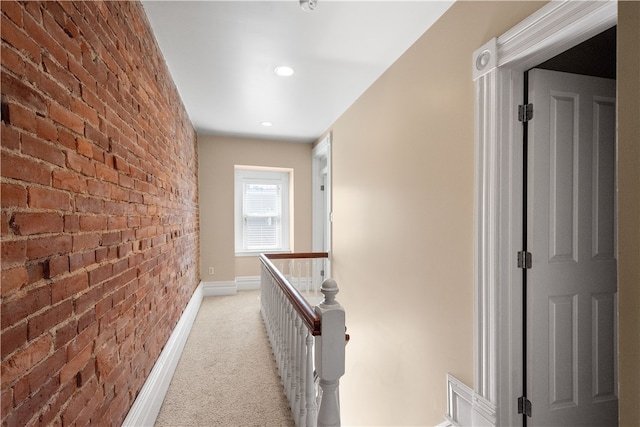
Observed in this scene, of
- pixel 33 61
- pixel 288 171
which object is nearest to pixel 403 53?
pixel 33 61

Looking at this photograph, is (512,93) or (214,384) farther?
(214,384)

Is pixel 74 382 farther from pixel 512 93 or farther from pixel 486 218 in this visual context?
pixel 512 93

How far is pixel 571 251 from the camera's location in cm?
169

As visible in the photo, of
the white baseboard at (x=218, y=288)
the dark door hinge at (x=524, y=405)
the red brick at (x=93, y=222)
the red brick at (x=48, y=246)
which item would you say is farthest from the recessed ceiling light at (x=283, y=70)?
the white baseboard at (x=218, y=288)

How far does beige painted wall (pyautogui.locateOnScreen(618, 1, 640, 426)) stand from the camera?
0.42 meters

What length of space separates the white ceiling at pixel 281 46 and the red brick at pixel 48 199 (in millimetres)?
1531

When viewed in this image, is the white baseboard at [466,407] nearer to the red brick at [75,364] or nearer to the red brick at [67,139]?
the red brick at [75,364]

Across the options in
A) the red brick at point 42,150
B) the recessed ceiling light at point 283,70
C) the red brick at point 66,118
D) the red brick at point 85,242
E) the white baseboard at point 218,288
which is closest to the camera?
the red brick at point 42,150

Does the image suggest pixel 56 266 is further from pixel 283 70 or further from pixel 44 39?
pixel 283 70

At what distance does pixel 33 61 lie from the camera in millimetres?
854

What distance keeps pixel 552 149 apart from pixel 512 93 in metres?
0.37

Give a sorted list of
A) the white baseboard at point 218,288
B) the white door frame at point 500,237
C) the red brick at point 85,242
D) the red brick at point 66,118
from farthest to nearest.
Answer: the white baseboard at point 218,288 < the white door frame at point 500,237 < the red brick at point 85,242 < the red brick at point 66,118

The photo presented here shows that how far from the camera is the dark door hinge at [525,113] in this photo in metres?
1.60

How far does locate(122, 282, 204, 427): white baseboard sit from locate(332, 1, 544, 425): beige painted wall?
174cm
